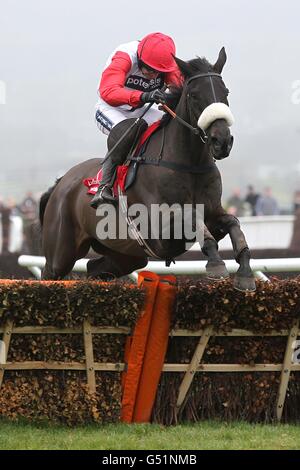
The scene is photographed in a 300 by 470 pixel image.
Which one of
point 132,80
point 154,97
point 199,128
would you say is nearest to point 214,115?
point 199,128

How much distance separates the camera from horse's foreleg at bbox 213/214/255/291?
4.98 m

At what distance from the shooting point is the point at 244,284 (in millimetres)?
4969

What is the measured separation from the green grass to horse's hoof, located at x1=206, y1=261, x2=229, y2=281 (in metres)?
0.84

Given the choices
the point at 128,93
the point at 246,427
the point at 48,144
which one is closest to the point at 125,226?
the point at 128,93

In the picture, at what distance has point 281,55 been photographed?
27.7 m

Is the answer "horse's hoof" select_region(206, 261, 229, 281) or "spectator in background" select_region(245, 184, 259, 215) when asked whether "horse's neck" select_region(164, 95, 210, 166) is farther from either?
"spectator in background" select_region(245, 184, 259, 215)

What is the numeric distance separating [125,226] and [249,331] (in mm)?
1482

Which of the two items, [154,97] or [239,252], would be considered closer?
[239,252]

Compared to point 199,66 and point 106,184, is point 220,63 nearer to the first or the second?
point 199,66

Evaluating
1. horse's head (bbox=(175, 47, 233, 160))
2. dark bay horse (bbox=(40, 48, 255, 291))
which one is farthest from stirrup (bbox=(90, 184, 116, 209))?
horse's head (bbox=(175, 47, 233, 160))

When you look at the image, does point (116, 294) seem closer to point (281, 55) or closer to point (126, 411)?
point (126, 411)

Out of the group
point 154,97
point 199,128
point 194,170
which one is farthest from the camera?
point 154,97

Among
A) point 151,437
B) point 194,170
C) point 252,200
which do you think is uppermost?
point 194,170

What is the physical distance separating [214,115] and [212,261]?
2.86ft
